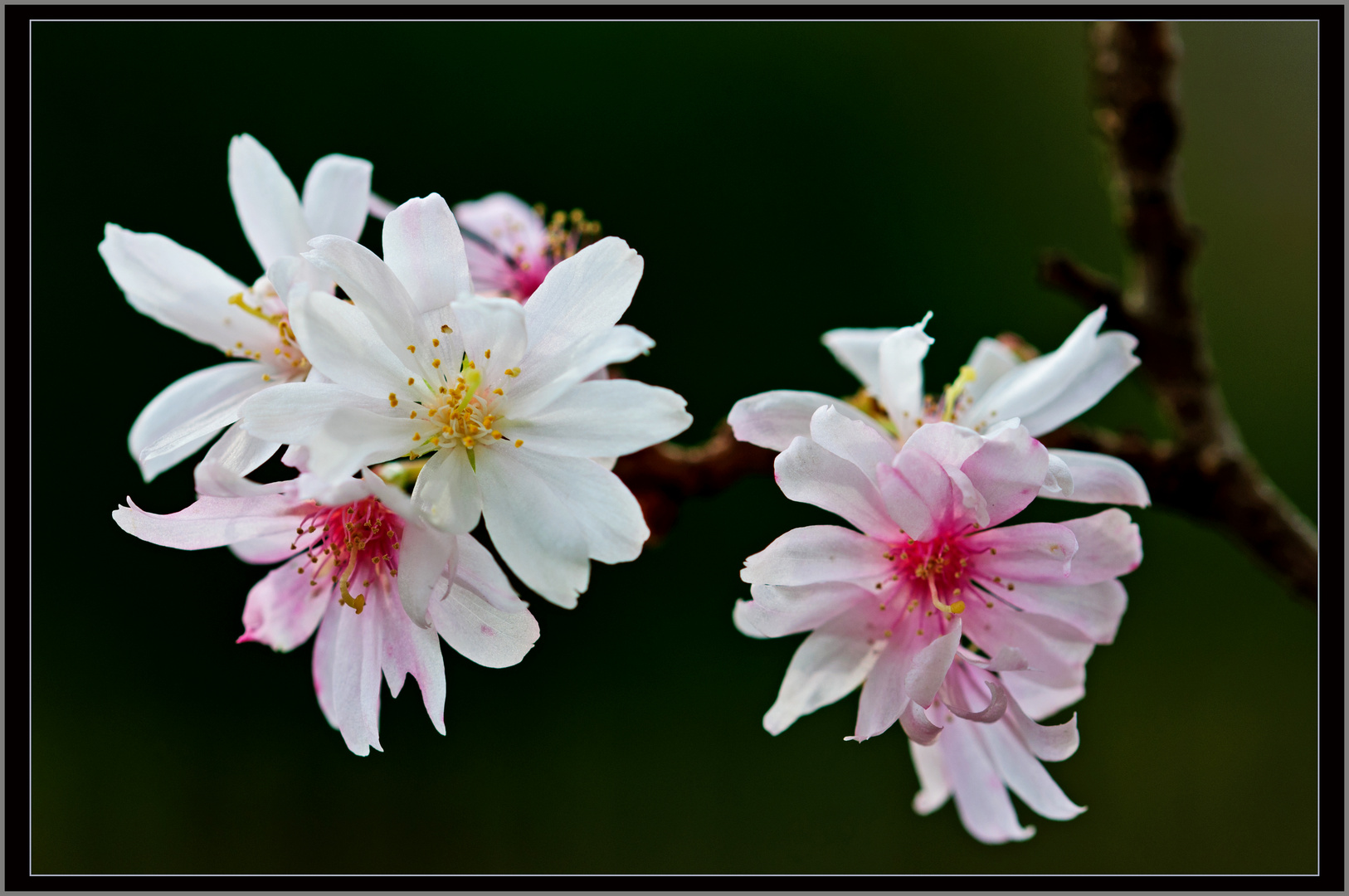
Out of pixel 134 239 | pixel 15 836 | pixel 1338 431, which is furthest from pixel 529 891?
pixel 1338 431

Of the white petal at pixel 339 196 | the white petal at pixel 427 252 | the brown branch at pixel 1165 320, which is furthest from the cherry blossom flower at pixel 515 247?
the brown branch at pixel 1165 320

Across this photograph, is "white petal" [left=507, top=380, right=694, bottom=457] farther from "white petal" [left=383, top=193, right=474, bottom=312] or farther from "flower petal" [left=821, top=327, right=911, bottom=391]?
"flower petal" [left=821, top=327, right=911, bottom=391]

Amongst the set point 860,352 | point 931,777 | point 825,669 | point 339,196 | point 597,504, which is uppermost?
point 339,196

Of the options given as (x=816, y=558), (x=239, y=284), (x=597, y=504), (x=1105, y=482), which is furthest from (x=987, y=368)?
(x=239, y=284)

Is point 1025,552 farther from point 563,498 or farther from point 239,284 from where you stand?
point 239,284

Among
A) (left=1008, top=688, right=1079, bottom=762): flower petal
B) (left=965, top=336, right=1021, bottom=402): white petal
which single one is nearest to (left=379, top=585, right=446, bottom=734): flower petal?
(left=1008, top=688, right=1079, bottom=762): flower petal

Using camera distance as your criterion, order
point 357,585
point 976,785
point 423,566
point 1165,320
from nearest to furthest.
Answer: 1. point 423,566
2. point 357,585
3. point 976,785
4. point 1165,320

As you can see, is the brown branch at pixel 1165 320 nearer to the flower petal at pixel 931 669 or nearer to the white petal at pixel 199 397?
the flower petal at pixel 931 669
